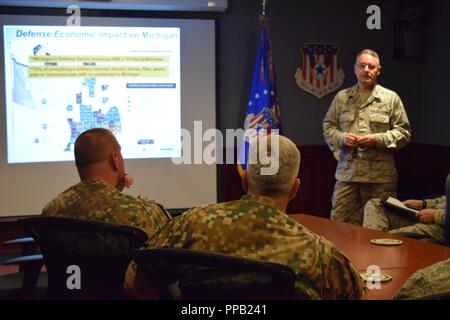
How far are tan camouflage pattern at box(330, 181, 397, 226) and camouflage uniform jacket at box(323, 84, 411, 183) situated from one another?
0.20 feet

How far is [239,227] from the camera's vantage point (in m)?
1.59

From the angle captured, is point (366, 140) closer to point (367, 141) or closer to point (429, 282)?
point (367, 141)

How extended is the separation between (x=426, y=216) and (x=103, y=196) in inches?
75.8

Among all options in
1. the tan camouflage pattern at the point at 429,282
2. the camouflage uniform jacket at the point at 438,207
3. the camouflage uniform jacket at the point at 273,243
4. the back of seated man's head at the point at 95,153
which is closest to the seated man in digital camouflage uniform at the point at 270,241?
the camouflage uniform jacket at the point at 273,243

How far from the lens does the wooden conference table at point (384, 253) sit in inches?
80.6

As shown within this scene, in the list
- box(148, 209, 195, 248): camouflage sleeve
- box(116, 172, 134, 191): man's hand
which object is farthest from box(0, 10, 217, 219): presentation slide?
box(148, 209, 195, 248): camouflage sleeve

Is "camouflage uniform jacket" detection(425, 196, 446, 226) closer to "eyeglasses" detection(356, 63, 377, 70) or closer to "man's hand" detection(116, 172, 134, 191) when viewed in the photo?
"eyeglasses" detection(356, 63, 377, 70)

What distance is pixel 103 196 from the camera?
7.25 ft

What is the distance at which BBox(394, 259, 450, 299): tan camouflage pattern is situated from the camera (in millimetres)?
1506

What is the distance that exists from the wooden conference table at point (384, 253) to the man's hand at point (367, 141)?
57.1 inches

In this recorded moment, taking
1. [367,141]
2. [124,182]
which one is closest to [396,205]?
[367,141]

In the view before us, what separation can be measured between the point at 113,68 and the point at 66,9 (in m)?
0.60

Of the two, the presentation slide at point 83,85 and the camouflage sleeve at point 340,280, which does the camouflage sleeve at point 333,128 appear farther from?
the camouflage sleeve at point 340,280

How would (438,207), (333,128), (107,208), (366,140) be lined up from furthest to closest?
1. (333,128)
2. (366,140)
3. (438,207)
4. (107,208)
